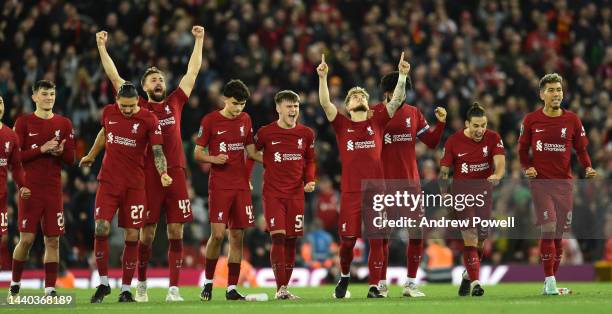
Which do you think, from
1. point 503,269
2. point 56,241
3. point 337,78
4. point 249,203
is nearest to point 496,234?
point 503,269

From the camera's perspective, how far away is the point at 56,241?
14.5 meters

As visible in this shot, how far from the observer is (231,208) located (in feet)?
47.9

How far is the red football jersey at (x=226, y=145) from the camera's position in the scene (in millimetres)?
14570

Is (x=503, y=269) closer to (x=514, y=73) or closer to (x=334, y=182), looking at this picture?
(x=334, y=182)

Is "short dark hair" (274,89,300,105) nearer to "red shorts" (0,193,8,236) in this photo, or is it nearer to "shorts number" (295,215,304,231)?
"shorts number" (295,215,304,231)

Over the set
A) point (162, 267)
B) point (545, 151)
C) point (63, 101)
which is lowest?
point (162, 267)

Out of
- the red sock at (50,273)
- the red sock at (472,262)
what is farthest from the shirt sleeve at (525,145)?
the red sock at (50,273)

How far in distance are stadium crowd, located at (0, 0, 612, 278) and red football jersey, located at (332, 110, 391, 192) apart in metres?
6.25

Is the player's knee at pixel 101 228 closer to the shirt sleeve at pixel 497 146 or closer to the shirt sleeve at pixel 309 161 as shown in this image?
the shirt sleeve at pixel 309 161

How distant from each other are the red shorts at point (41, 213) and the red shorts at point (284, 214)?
2515 millimetres

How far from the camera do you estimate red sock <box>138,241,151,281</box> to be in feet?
47.1

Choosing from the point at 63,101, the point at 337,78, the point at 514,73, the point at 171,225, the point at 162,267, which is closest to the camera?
the point at 171,225

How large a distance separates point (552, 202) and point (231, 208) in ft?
12.9

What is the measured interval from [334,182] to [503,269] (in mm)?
3541
